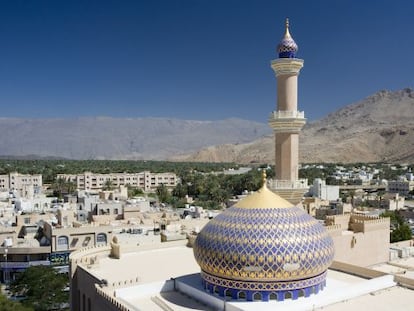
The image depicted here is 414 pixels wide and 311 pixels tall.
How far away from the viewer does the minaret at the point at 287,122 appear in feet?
53.7

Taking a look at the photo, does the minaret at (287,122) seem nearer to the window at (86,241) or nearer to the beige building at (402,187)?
the window at (86,241)

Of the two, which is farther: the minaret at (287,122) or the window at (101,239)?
the window at (101,239)

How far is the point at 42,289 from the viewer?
1934 centimetres

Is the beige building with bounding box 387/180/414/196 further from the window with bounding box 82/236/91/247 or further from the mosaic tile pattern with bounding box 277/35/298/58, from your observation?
the mosaic tile pattern with bounding box 277/35/298/58

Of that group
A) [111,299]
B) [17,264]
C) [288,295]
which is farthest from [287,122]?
[17,264]

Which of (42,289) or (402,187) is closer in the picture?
(42,289)

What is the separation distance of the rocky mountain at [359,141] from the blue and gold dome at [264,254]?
117 m

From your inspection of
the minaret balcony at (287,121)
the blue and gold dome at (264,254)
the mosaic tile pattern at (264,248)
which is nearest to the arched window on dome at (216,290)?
the blue and gold dome at (264,254)

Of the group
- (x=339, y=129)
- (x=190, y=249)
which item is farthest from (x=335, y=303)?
(x=339, y=129)

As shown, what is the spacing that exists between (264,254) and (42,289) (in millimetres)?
12008

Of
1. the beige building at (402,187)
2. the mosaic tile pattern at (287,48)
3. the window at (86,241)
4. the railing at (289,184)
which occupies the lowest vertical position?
the window at (86,241)

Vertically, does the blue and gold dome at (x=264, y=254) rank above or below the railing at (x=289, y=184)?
below

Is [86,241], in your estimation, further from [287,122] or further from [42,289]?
[287,122]

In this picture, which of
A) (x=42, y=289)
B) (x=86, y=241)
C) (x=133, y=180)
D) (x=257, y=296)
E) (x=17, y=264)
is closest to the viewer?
(x=257, y=296)
